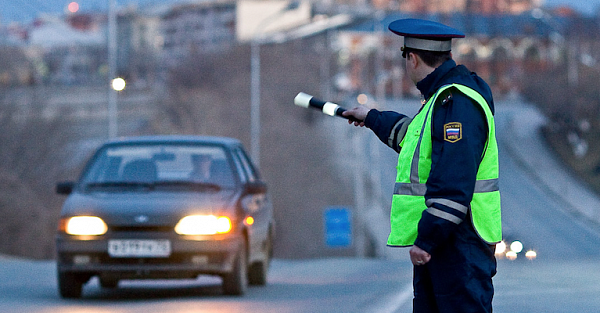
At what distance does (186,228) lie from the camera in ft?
34.8

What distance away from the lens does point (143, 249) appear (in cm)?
1052

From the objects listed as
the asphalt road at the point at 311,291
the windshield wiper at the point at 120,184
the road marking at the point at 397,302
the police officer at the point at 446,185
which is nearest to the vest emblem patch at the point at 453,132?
the police officer at the point at 446,185

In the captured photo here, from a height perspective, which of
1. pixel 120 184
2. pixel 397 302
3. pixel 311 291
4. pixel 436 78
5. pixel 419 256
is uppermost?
pixel 436 78

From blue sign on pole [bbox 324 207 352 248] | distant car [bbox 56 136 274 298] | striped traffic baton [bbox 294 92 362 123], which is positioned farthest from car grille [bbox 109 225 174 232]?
blue sign on pole [bbox 324 207 352 248]

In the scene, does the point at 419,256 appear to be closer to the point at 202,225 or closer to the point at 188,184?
the point at 202,225

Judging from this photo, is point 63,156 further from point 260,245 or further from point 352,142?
point 260,245

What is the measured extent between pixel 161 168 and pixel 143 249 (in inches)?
52.2

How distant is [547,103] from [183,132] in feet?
128

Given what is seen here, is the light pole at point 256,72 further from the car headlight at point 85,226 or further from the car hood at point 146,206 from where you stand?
the car headlight at point 85,226

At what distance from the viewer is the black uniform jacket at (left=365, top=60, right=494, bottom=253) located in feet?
14.6

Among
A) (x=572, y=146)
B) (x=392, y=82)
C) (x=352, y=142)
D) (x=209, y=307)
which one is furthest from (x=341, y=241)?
(x=392, y=82)

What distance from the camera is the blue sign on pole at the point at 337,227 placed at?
37250 mm

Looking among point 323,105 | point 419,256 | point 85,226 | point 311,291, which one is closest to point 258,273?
point 311,291

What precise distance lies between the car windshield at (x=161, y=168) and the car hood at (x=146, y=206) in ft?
0.75
